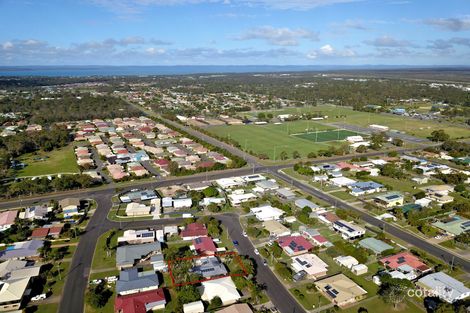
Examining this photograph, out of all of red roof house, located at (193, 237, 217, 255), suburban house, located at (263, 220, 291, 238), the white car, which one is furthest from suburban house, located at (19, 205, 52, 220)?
suburban house, located at (263, 220, 291, 238)

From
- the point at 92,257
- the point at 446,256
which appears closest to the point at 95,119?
the point at 92,257

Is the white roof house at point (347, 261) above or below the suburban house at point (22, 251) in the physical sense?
below

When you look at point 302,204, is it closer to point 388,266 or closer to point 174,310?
point 388,266

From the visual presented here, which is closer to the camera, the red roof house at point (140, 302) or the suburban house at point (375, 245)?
the red roof house at point (140, 302)

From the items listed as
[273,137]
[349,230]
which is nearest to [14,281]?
[349,230]

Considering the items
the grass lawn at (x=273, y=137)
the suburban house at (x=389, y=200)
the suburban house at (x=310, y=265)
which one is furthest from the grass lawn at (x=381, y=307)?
the grass lawn at (x=273, y=137)

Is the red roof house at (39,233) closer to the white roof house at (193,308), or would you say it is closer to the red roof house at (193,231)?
the red roof house at (193,231)

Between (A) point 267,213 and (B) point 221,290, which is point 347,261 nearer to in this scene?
(A) point 267,213
